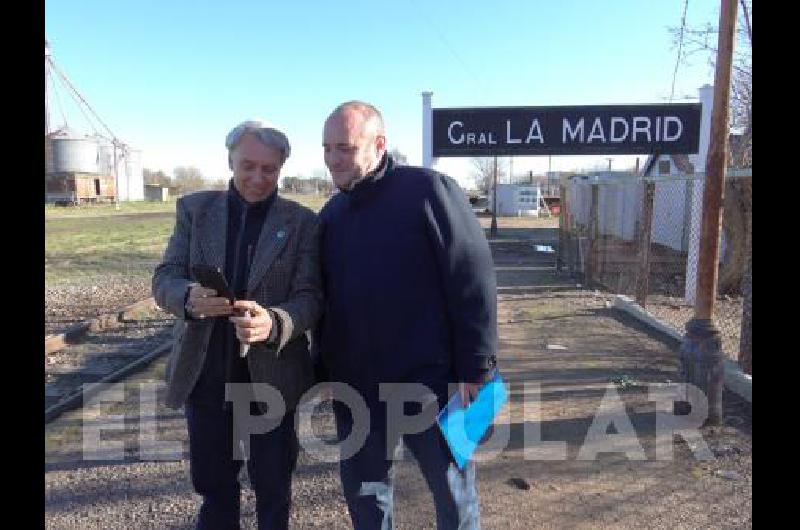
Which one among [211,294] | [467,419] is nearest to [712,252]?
[467,419]

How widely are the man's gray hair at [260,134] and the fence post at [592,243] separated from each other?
394 inches

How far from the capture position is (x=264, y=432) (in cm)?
264

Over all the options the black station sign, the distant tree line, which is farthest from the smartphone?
the distant tree line

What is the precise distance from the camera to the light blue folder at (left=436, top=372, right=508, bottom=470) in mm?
2516

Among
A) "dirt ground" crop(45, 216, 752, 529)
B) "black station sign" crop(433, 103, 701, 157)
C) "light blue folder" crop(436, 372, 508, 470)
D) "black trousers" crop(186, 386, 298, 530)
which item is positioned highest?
"black station sign" crop(433, 103, 701, 157)

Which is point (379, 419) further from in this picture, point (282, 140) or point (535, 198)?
point (535, 198)

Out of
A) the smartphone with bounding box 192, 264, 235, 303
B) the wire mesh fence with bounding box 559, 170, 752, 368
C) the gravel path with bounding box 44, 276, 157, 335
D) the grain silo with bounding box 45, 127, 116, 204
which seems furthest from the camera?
the grain silo with bounding box 45, 127, 116, 204

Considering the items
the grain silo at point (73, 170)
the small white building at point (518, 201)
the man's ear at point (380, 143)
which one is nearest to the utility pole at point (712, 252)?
the man's ear at point (380, 143)

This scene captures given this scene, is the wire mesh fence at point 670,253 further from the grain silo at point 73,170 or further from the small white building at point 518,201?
the grain silo at point 73,170

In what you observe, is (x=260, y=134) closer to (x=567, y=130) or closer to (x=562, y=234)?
(x=567, y=130)

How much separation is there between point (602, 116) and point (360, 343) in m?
6.17

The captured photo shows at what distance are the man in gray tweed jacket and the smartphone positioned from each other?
0.62ft

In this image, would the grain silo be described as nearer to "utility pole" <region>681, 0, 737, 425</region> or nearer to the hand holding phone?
"utility pole" <region>681, 0, 737, 425</region>
